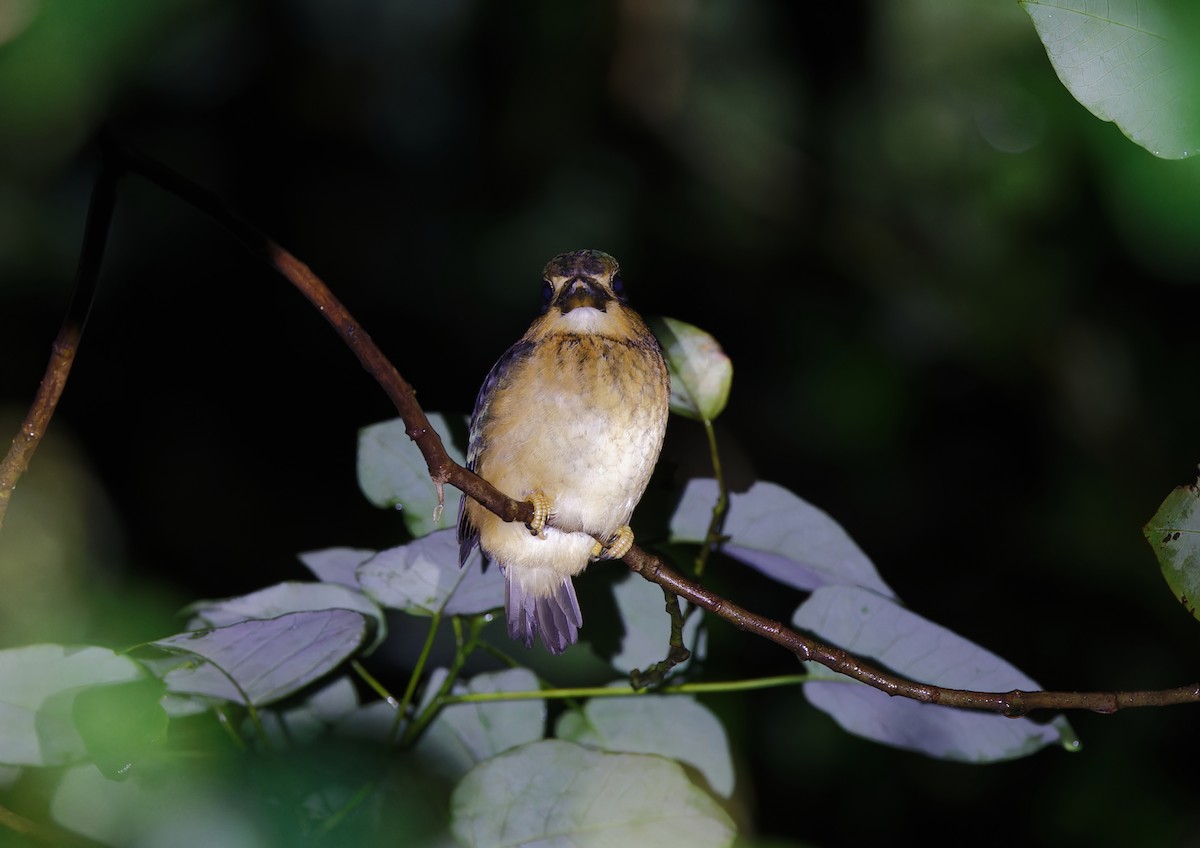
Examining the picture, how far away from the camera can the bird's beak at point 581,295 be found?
225 centimetres

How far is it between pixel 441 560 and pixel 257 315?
3113 mm

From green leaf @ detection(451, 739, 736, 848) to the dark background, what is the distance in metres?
2.03

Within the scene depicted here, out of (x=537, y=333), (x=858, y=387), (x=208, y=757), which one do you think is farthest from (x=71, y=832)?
(x=858, y=387)

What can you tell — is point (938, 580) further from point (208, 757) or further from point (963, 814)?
point (208, 757)

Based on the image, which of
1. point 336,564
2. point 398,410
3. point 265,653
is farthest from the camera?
point 336,564

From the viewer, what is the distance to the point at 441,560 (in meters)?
1.96

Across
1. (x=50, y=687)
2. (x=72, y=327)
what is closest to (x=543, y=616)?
(x=50, y=687)

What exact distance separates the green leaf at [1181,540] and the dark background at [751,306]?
95.9 inches

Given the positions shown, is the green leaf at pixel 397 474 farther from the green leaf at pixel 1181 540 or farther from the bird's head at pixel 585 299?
the green leaf at pixel 1181 540

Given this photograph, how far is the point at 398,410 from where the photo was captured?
1.40 metres

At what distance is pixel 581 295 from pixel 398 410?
36.2 inches

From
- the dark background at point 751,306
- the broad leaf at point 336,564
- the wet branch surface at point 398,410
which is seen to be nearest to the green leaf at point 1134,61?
the wet branch surface at point 398,410

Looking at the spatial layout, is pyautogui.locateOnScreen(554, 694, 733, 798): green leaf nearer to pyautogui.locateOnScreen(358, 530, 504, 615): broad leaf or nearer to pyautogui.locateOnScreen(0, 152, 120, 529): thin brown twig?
pyautogui.locateOnScreen(358, 530, 504, 615): broad leaf

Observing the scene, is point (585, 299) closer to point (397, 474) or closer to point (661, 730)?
point (397, 474)
